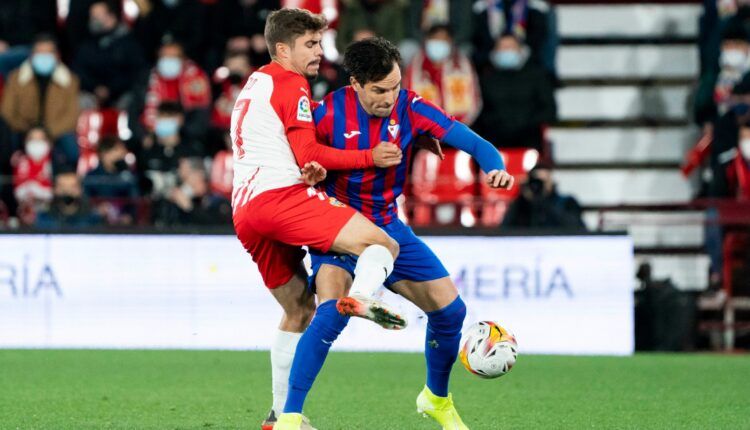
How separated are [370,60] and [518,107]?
8536 millimetres

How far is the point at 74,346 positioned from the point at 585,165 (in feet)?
20.4

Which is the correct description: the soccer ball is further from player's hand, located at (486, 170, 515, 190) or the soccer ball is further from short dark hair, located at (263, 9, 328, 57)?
short dark hair, located at (263, 9, 328, 57)

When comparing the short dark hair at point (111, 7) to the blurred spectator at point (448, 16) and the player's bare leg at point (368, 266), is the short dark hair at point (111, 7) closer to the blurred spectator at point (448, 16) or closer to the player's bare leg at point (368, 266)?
the blurred spectator at point (448, 16)

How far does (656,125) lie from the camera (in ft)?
52.2

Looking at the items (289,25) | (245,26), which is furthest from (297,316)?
(245,26)

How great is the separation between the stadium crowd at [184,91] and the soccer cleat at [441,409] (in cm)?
602

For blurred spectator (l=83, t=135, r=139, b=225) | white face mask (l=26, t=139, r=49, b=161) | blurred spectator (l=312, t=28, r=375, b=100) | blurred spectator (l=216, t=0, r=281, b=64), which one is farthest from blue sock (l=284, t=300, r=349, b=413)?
blurred spectator (l=216, t=0, r=281, b=64)

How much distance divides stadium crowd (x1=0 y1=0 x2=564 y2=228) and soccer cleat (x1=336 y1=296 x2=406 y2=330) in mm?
7018

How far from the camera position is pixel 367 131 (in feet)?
22.6

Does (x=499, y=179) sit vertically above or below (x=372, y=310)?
above

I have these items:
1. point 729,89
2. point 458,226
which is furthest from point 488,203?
point 729,89

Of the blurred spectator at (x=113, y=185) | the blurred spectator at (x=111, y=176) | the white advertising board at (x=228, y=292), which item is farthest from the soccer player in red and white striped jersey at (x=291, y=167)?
the blurred spectator at (x=111, y=176)

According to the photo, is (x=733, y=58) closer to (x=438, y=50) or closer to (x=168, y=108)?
(x=438, y=50)

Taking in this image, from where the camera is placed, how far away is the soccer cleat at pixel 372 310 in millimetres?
6008
